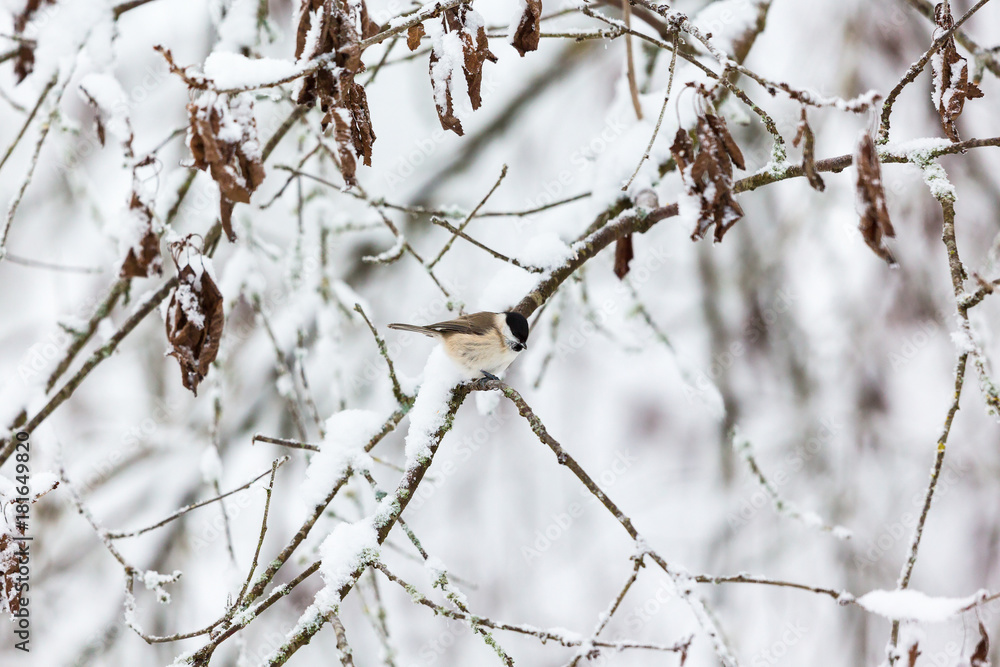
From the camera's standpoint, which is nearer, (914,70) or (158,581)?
(914,70)

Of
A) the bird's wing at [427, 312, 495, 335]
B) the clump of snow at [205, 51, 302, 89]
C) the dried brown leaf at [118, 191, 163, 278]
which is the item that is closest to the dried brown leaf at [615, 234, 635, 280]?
the bird's wing at [427, 312, 495, 335]

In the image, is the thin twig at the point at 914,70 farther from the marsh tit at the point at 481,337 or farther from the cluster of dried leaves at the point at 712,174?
the marsh tit at the point at 481,337

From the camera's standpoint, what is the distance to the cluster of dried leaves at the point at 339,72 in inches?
44.6

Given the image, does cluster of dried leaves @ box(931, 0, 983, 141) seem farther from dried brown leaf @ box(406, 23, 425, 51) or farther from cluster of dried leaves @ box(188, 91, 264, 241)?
cluster of dried leaves @ box(188, 91, 264, 241)

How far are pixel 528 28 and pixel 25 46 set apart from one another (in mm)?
1638

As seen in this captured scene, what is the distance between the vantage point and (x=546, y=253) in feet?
6.55

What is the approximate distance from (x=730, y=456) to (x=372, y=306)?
86.9 inches

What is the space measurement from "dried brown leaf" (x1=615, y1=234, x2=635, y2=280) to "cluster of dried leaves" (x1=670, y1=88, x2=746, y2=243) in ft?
2.80

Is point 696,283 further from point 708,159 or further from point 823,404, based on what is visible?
point 708,159

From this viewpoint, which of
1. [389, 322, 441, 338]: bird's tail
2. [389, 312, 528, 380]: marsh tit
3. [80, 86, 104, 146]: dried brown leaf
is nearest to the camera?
[80, 86, 104, 146]: dried brown leaf

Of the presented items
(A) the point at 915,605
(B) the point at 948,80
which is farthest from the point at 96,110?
(A) the point at 915,605

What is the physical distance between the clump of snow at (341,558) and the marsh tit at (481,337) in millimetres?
893

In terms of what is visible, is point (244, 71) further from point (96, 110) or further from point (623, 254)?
point (623, 254)

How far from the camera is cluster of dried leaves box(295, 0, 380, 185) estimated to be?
1134 millimetres
